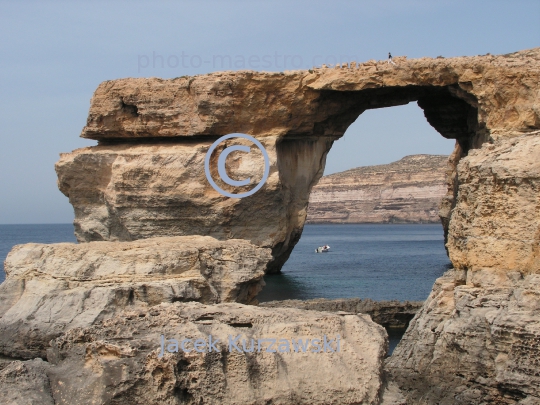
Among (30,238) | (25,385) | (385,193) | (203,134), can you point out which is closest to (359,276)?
(203,134)

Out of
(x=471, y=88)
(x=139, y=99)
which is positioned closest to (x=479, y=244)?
(x=471, y=88)

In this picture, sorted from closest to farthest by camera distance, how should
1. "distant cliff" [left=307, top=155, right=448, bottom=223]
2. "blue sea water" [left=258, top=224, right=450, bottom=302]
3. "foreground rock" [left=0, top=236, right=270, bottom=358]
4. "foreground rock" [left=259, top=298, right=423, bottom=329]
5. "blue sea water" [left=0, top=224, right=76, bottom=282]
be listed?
"foreground rock" [left=0, top=236, right=270, bottom=358]
"foreground rock" [left=259, top=298, right=423, bottom=329]
"blue sea water" [left=258, top=224, right=450, bottom=302]
"blue sea water" [left=0, top=224, right=76, bottom=282]
"distant cliff" [left=307, top=155, right=448, bottom=223]

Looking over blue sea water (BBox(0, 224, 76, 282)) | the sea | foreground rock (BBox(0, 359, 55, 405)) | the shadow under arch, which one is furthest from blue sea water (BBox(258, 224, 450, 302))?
foreground rock (BBox(0, 359, 55, 405))

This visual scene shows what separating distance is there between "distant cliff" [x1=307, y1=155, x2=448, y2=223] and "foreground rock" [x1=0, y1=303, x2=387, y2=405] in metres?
64.3

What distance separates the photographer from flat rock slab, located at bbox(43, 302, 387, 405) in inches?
351

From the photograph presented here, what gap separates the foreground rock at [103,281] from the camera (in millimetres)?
12336

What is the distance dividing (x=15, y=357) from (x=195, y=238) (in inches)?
153

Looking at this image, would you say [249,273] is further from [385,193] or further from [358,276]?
[385,193]

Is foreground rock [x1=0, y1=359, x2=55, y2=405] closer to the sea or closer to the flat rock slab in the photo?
the flat rock slab

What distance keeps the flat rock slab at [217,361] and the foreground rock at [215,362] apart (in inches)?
0.4

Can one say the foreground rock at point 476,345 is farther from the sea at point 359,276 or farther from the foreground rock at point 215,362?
the sea at point 359,276

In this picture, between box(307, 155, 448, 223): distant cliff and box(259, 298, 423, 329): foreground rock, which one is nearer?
box(259, 298, 423, 329): foreground rock

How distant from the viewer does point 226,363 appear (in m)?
9.23

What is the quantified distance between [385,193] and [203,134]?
5649 centimetres
